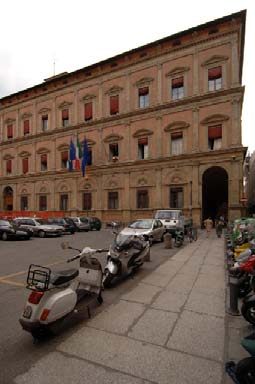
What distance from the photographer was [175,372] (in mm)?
2686

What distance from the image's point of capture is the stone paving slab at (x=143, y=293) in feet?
16.2

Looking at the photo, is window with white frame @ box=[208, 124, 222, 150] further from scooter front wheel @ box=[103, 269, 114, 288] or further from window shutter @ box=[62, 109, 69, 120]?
scooter front wheel @ box=[103, 269, 114, 288]

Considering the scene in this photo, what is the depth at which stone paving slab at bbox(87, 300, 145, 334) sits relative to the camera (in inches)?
147

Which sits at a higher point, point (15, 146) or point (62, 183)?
point (15, 146)

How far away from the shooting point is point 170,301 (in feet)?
15.8

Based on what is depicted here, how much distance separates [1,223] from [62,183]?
1703 centimetres

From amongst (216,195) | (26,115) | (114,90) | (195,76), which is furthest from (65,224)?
(26,115)

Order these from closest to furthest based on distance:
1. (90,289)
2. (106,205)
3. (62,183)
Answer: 1. (90,289)
2. (106,205)
3. (62,183)

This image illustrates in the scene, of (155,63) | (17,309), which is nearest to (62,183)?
(155,63)

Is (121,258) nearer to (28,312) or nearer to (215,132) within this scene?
(28,312)

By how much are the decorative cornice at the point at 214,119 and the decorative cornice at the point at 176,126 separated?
5.62 ft

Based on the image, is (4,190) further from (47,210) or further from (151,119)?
(151,119)

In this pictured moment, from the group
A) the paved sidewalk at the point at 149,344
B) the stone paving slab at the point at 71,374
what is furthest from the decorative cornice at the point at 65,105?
the stone paving slab at the point at 71,374

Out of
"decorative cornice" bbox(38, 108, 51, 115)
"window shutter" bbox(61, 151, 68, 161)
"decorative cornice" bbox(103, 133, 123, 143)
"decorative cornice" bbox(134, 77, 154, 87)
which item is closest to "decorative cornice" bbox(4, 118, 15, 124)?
"decorative cornice" bbox(38, 108, 51, 115)
